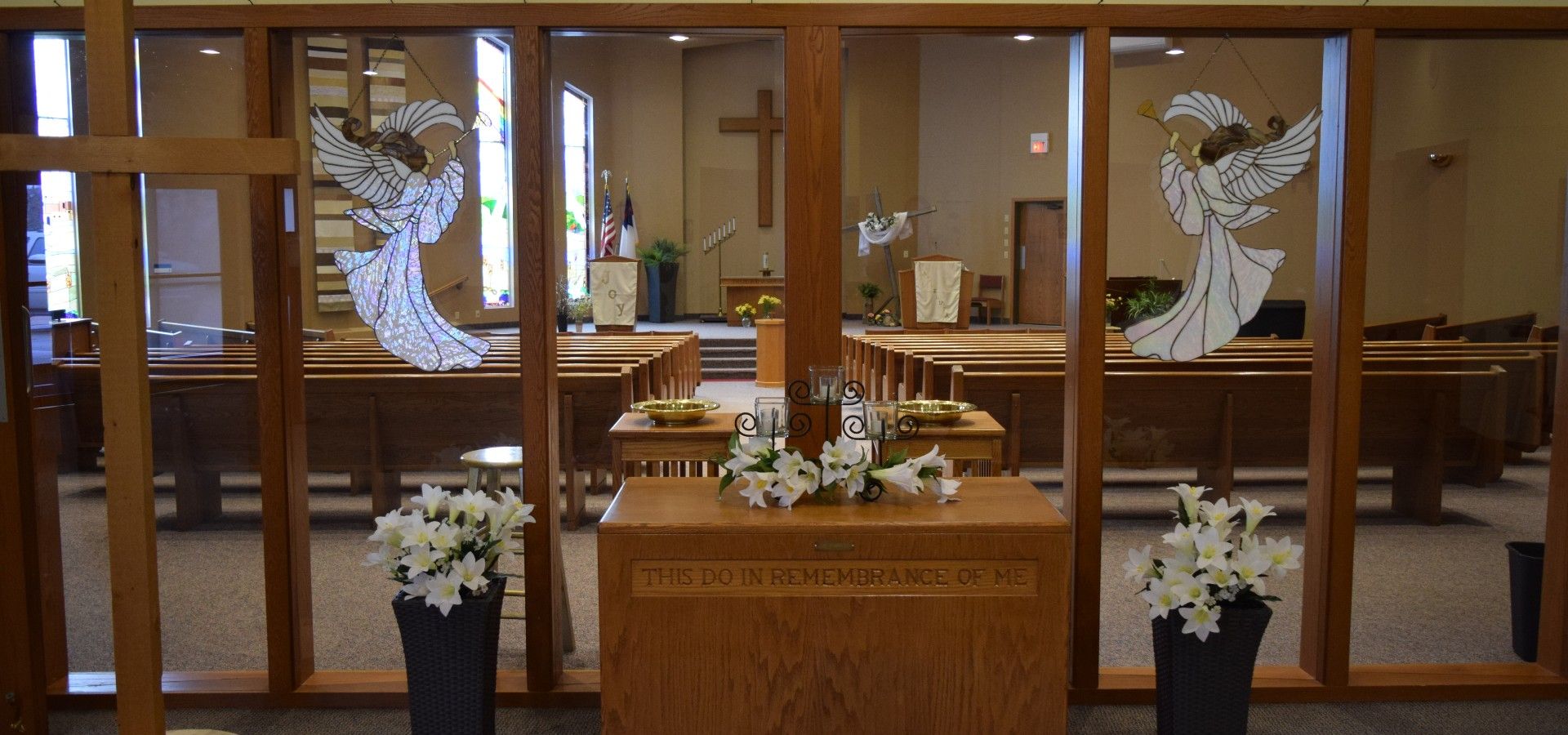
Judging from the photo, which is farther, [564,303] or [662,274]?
[662,274]

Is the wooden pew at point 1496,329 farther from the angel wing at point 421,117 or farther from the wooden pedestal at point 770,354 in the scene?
the angel wing at point 421,117

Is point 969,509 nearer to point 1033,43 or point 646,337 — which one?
point 1033,43

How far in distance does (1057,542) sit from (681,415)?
1.33 meters

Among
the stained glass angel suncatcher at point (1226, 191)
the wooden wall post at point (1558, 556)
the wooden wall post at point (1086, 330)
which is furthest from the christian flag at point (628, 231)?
the wooden wall post at point (1558, 556)

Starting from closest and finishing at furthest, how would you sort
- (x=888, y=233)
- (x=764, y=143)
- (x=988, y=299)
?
(x=888, y=233)
(x=988, y=299)
(x=764, y=143)

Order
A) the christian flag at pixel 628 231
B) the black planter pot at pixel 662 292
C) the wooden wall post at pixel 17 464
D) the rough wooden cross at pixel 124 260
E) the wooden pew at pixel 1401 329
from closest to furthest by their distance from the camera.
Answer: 1. the rough wooden cross at pixel 124 260
2. the wooden wall post at pixel 17 464
3. the wooden pew at pixel 1401 329
4. the christian flag at pixel 628 231
5. the black planter pot at pixel 662 292

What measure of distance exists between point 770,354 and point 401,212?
43.1 inches

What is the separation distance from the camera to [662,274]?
5.25 metres

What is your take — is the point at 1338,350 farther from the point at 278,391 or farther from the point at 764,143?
the point at 278,391

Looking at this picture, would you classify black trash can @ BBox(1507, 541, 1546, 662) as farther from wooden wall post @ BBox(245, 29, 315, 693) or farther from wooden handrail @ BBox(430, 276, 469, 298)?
wooden wall post @ BBox(245, 29, 315, 693)

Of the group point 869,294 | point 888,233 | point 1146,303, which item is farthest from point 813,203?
point 1146,303

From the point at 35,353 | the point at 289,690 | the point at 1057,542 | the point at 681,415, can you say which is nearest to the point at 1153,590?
the point at 1057,542

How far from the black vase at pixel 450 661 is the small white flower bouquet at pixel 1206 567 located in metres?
1.47

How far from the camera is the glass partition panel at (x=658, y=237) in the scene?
3242mm
